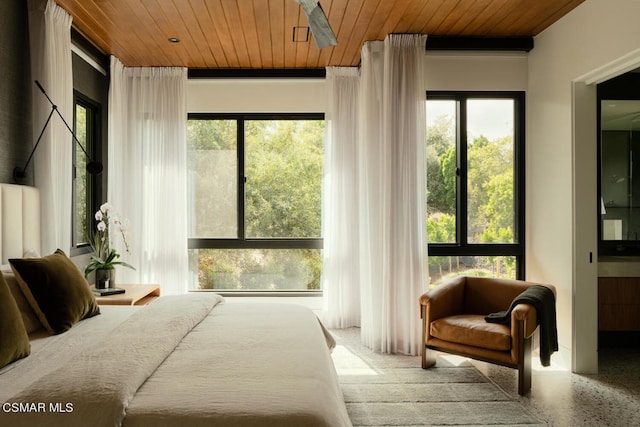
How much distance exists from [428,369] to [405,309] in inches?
22.5

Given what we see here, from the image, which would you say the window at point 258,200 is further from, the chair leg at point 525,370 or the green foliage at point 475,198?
the chair leg at point 525,370

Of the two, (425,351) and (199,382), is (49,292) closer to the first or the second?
(199,382)

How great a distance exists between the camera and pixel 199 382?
5.14 feet

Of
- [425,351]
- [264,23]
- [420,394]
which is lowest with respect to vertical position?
[420,394]

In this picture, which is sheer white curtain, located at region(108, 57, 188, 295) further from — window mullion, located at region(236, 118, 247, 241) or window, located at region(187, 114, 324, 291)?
window mullion, located at region(236, 118, 247, 241)

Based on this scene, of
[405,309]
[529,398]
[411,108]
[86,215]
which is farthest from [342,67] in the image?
[529,398]

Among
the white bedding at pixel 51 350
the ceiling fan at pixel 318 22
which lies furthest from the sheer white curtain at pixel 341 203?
the ceiling fan at pixel 318 22

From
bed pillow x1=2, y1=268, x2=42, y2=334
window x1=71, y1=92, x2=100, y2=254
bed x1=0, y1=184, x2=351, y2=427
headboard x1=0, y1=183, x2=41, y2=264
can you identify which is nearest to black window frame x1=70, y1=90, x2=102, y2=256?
window x1=71, y1=92, x2=100, y2=254

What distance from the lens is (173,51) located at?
4.16 metres

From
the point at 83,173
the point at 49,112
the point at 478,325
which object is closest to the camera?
the point at 49,112

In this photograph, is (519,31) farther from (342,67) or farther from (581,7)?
(342,67)

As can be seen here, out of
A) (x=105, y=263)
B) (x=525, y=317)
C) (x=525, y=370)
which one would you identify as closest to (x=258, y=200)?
(x=105, y=263)

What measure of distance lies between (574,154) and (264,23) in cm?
256

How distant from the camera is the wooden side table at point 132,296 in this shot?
3.28 metres
